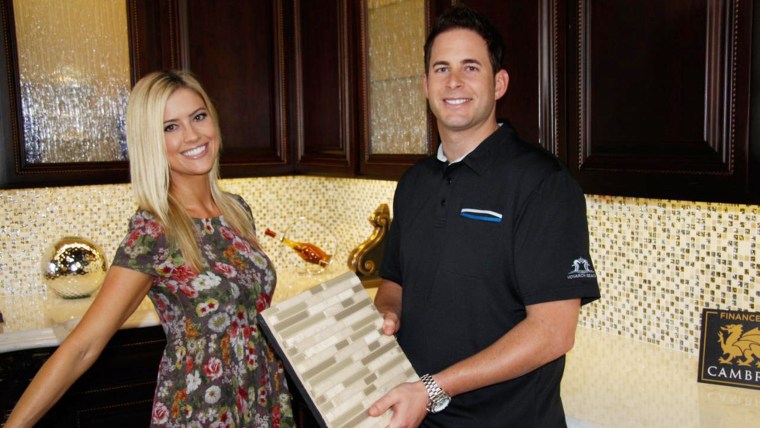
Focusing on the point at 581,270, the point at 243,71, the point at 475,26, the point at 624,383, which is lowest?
the point at 624,383

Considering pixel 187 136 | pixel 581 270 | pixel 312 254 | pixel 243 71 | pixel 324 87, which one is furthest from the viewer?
pixel 312 254

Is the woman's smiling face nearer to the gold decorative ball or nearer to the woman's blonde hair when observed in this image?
the woman's blonde hair

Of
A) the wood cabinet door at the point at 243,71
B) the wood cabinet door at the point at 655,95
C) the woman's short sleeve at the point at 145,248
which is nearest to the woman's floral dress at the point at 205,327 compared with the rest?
the woman's short sleeve at the point at 145,248

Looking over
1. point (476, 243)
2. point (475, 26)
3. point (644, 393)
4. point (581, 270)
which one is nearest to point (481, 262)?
point (476, 243)

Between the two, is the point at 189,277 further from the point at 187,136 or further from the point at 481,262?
the point at 481,262

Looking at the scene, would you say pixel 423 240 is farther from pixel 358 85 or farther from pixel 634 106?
pixel 358 85

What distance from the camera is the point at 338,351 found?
1.34 metres

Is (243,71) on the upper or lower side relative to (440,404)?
upper

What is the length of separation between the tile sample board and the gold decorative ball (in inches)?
65.4

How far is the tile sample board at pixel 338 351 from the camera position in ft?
4.19

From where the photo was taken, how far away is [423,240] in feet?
4.87

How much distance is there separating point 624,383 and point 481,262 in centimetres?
71

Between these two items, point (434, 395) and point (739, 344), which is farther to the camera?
point (739, 344)

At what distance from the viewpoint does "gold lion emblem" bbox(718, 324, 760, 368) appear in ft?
5.48
